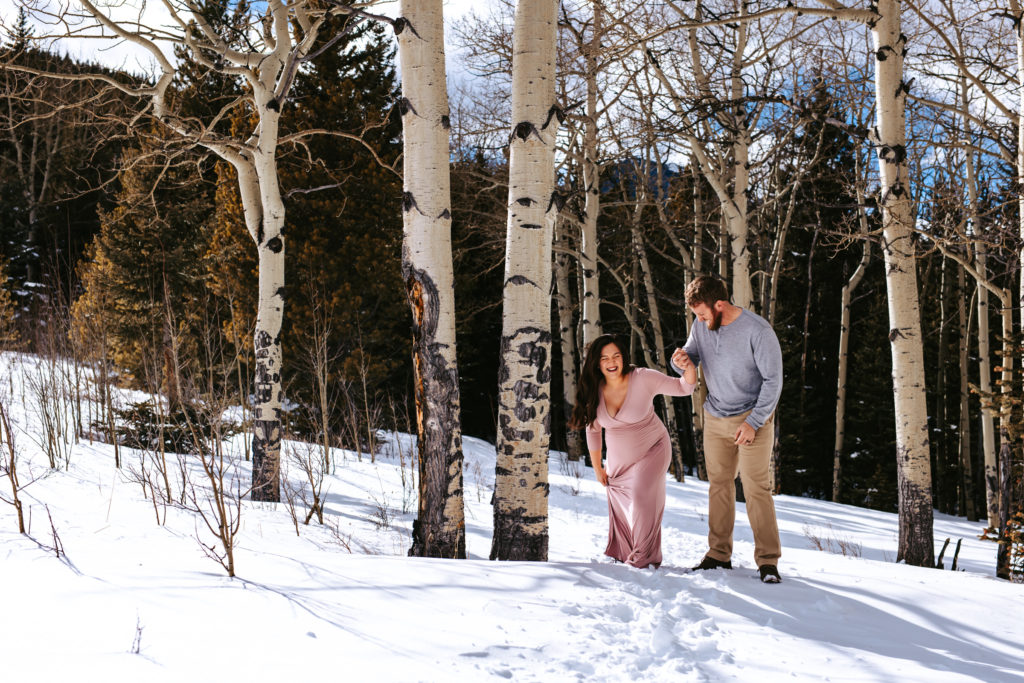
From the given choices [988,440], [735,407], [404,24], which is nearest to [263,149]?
[404,24]

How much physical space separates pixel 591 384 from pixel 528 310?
1.99 ft

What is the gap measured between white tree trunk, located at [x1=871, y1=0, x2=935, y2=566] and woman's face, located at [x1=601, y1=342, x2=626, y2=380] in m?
3.10

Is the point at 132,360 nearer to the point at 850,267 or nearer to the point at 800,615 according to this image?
the point at 800,615

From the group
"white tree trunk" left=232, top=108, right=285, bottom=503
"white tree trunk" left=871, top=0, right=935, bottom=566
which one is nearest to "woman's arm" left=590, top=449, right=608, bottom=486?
"white tree trunk" left=871, top=0, right=935, bottom=566

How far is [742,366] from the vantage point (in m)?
3.84

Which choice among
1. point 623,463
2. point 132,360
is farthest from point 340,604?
point 132,360

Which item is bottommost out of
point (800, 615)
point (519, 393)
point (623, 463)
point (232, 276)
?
point (800, 615)

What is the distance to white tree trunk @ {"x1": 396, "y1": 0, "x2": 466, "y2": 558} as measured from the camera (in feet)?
13.9

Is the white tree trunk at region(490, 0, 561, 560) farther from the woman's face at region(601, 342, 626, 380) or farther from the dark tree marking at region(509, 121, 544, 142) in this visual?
the woman's face at region(601, 342, 626, 380)

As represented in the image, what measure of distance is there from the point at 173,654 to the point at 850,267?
24185 mm

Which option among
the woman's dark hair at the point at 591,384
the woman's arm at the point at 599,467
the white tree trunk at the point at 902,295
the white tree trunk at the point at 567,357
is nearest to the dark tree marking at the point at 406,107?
the woman's dark hair at the point at 591,384

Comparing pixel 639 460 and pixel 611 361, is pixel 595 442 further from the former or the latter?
pixel 611 361

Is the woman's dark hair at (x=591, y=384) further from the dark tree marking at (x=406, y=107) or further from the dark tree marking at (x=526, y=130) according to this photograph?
the dark tree marking at (x=406, y=107)

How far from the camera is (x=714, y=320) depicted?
3.90 m
